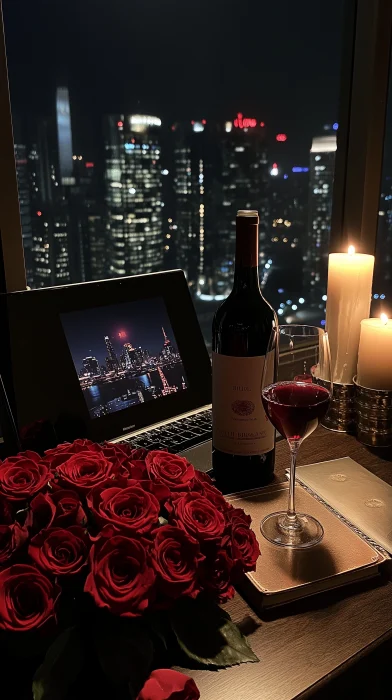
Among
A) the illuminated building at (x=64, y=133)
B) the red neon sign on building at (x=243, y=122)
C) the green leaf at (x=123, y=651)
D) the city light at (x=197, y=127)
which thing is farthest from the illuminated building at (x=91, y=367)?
the red neon sign on building at (x=243, y=122)

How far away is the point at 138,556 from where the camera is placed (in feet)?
1.54

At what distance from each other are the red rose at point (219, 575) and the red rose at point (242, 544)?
0.05ft

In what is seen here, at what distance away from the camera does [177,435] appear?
3.33 feet

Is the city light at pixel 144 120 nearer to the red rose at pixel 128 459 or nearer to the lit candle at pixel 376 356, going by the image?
the lit candle at pixel 376 356

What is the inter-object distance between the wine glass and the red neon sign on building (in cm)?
97

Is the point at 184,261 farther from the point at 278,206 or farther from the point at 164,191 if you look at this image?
the point at 278,206

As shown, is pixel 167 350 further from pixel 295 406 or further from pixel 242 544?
pixel 242 544

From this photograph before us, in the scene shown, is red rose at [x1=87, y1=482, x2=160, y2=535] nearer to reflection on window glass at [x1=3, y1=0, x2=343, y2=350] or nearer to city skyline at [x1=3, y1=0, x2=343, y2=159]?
reflection on window glass at [x1=3, y1=0, x2=343, y2=350]

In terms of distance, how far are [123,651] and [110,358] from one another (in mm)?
632

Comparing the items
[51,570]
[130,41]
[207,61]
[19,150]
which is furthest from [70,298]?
[207,61]

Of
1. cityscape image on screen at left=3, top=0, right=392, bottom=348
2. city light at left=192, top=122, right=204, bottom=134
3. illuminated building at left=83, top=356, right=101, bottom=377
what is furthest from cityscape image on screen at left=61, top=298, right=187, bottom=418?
city light at left=192, top=122, right=204, bottom=134

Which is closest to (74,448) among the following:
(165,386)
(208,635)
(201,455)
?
(208,635)

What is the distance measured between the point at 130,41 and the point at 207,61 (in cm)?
25

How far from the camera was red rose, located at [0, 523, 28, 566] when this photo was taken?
48cm
